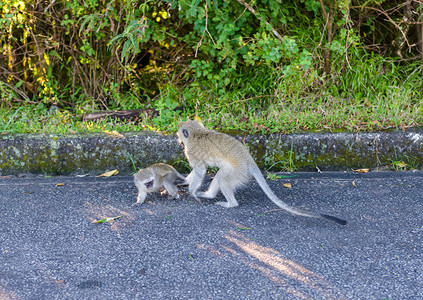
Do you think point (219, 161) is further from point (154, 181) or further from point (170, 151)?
point (170, 151)

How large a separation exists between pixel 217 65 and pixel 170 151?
6.28 ft

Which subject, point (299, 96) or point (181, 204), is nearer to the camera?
point (181, 204)

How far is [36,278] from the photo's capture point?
283 centimetres

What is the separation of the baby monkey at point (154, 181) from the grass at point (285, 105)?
989 millimetres

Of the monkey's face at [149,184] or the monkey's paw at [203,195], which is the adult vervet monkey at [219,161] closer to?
the monkey's paw at [203,195]

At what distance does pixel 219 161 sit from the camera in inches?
165

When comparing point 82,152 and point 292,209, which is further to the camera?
point 82,152

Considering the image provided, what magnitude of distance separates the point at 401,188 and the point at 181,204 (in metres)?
2.07

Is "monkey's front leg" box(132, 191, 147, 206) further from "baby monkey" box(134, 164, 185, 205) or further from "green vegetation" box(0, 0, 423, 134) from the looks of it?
"green vegetation" box(0, 0, 423, 134)

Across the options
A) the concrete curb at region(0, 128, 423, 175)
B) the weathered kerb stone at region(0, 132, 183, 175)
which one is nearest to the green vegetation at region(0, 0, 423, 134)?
the concrete curb at region(0, 128, 423, 175)

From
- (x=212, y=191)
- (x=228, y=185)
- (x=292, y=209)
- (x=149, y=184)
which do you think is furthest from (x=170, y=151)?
(x=292, y=209)

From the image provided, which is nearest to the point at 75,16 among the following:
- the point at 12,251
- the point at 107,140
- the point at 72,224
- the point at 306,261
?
the point at 107,140

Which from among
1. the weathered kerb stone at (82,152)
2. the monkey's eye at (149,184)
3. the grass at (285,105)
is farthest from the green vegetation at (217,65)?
the monkey's eye at (149,184)

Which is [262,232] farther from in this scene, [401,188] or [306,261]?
[401,188]
